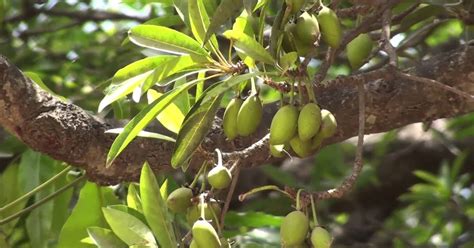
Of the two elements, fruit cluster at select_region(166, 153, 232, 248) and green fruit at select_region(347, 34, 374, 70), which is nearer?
fruit cluster at select_region(166, 153, 232, 248)

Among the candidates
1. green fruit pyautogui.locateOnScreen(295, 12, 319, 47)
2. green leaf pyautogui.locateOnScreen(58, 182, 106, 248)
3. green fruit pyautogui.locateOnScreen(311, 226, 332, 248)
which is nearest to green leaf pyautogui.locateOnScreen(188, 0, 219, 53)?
green fruit pyautogui.locateOnScreen(295, 12, 319, 47)

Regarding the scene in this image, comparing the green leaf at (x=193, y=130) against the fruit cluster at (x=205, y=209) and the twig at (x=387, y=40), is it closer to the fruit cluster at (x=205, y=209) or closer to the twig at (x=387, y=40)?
the fruit cluster at (x=205, y=209)

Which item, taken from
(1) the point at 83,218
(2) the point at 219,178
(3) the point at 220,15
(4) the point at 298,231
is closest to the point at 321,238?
(4) the point at 298,231

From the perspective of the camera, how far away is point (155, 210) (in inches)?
44.2

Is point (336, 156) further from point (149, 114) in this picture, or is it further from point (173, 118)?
point (149, 114)

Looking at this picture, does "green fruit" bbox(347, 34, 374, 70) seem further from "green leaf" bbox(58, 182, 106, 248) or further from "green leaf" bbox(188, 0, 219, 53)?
"green leaf" bbox(58, 182, 106, 248)

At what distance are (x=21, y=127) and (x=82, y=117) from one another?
85mm

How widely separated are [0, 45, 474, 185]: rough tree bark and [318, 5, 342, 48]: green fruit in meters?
0.06

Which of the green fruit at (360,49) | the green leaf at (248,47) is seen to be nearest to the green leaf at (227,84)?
the green leaf at (248,47)

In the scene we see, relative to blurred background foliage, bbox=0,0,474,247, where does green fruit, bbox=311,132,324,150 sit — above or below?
above

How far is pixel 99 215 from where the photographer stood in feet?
4.92

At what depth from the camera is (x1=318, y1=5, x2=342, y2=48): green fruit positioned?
1071mm

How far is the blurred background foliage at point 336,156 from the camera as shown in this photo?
1990 millimetres

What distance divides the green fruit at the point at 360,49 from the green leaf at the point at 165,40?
0.98 feet
